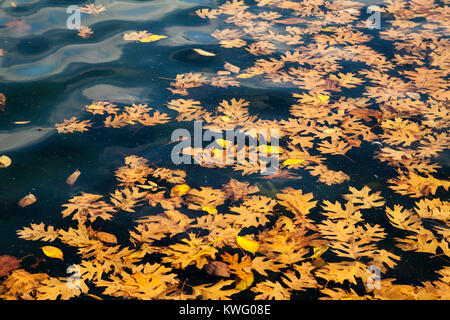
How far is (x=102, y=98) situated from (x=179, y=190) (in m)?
1.36

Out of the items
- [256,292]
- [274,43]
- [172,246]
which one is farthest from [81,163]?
[274,43]

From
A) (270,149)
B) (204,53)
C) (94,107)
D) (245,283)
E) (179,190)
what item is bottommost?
(245,283)

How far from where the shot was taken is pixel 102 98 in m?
3.06

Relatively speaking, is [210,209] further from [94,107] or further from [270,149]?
[94,107]

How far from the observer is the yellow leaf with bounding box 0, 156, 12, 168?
2.36 meters

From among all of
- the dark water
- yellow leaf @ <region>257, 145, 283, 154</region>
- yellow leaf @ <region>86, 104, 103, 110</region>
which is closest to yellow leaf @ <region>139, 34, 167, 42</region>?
the dark water

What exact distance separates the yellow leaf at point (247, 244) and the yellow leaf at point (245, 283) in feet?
0.48

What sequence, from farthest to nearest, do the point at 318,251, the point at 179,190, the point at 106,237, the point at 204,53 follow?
the point at 204,53
the point at 179,190
the point at 106,237
the point at 318,251

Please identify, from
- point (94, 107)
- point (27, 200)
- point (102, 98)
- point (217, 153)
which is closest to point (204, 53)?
point (102, 98)

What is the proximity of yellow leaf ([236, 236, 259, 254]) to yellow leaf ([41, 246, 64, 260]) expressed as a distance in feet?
2.92

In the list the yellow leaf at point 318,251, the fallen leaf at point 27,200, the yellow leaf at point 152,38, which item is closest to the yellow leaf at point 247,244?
the yellow leaf at point 318,251

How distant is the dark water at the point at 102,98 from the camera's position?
209cm

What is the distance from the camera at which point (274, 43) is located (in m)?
3.85

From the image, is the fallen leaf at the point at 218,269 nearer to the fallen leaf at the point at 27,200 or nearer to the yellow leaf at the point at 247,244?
the yellow leaf at the point at 247,244
